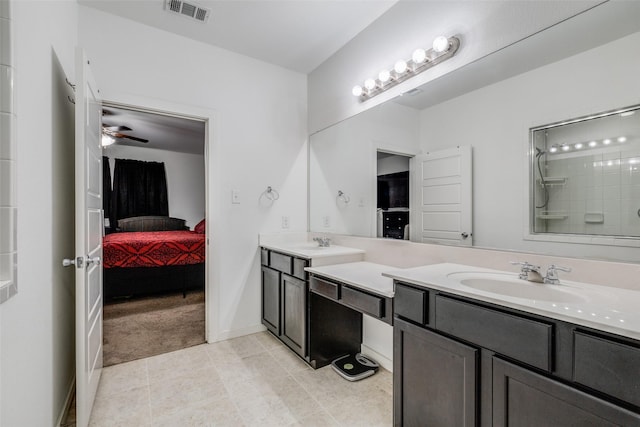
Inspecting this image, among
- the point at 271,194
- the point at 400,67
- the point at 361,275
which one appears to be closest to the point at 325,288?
the point at 361,275

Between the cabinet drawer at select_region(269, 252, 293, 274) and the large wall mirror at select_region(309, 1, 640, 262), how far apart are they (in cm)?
72

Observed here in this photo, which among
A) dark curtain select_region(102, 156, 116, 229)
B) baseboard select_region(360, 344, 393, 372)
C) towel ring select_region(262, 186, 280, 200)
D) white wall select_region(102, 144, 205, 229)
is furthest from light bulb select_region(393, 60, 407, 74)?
dark curtain select_region(102, 156, 116, 229)

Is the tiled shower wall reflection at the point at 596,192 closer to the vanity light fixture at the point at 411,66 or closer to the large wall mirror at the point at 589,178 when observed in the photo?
the large wall mirror at the point at 589,178

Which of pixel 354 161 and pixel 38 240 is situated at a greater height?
pixel 354 161

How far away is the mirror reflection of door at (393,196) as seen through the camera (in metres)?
2.20

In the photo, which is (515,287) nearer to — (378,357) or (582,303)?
(582,303)

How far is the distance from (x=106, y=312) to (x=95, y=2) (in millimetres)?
3083

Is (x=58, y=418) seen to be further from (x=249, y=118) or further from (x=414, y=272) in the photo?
(x=249, y=118)

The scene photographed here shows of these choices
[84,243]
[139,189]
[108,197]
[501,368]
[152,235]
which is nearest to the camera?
[501,368]

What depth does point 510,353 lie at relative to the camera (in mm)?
1050

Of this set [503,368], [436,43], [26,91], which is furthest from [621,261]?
[26,91]

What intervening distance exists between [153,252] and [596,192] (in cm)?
427

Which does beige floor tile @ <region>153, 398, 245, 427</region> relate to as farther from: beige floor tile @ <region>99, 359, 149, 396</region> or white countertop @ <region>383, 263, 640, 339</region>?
white countertop @ <region>383, 263, 640, 339</region>

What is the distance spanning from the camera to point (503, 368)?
1.07m
